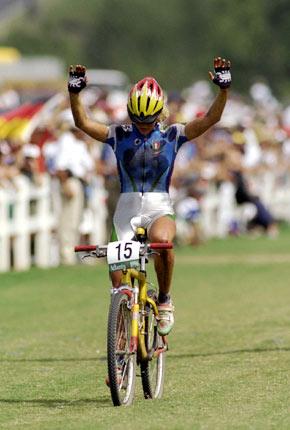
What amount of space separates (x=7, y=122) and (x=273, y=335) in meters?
9.36

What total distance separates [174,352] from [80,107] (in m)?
2.71

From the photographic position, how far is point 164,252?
998cm

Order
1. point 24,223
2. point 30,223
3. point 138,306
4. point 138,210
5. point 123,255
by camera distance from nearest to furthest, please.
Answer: point 123,255 → point 138,306 → point 138,210 → point 24,223 → point 30,223

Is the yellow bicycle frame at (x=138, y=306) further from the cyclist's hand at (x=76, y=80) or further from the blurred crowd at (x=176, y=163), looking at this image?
the blurred crowd at (x=176, y=163)

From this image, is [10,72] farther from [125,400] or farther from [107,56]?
[107,56]

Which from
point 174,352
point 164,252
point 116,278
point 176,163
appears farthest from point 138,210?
point 176,163

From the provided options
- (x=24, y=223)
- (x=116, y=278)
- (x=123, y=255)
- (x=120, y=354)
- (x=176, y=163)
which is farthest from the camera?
(x=176, y=163)

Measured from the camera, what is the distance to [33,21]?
364 ft

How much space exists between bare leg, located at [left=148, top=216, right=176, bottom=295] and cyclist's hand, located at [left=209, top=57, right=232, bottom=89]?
990 millimetres

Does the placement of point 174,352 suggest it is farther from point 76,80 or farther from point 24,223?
point 24,223

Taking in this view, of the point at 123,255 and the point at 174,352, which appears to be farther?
the point at 174,352

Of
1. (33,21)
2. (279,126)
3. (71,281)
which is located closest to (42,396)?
(71,281)

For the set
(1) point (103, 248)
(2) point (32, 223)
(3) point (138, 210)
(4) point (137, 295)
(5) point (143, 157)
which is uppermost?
(5) point (143, 157)

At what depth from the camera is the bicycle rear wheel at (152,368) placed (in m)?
9.63
